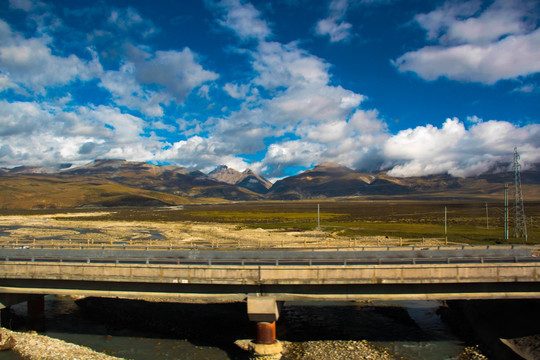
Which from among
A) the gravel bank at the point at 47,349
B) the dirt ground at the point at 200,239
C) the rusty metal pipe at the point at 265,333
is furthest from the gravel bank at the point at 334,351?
the dirt ground at the point at 200,239

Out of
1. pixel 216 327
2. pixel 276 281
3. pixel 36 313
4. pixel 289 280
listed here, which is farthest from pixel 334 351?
pixel 36 313

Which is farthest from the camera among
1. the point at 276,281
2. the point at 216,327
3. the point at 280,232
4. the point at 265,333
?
the point at 280,232

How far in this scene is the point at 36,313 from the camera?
27547mm

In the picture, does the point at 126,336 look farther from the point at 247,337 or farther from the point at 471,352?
the point at 471,352

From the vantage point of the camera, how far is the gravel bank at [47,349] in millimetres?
21812

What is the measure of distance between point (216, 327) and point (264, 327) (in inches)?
275

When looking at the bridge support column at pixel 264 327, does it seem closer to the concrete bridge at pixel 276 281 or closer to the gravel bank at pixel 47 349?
the concrete bridge at pixel 276 281

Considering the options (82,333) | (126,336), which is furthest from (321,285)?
(82,333)

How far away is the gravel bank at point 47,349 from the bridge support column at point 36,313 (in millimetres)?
1802

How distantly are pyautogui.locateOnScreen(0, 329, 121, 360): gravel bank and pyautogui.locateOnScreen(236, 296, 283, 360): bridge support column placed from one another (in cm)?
937

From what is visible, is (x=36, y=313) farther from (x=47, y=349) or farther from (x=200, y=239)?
(x=200, y=239)

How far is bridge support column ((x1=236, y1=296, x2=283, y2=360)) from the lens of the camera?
21.9 meters

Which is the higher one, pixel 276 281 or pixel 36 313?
pixel 276 281

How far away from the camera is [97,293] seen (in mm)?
24766
